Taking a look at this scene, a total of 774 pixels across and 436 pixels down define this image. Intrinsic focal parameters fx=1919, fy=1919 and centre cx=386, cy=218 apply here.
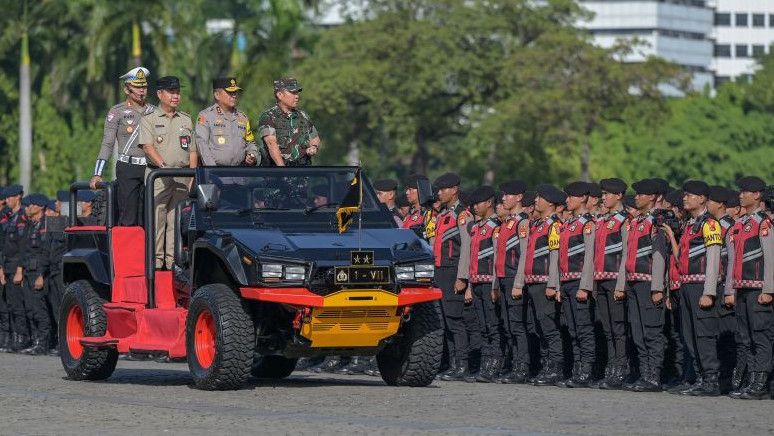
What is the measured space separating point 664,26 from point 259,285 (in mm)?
149703

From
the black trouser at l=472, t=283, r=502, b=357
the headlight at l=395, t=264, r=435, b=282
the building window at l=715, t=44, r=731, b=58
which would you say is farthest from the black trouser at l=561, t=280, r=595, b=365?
the building window at l=715, t=44, r=731, b=58

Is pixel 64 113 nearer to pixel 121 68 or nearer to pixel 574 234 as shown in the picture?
pixel 121 68

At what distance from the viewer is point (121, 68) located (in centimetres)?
6569

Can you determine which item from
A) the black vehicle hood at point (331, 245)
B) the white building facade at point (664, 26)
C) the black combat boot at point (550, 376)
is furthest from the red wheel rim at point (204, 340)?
the white building facade at point (664, 26)

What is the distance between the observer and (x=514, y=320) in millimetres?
19031

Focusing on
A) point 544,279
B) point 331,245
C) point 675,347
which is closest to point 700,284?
point 675,347

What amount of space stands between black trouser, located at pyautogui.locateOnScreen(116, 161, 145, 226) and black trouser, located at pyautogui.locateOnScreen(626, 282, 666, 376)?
4577mm

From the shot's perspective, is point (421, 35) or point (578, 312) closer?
point (578, 312)

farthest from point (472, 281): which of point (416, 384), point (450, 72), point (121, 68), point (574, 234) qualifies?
point (450, 72)

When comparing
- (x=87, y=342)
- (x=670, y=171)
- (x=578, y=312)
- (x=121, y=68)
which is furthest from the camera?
(x=670, y=171)

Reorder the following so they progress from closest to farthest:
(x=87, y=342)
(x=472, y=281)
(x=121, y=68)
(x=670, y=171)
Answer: (x=87, y=342) < (x=472, y=281) < (x=121, y=68) < (x=670, y=171)

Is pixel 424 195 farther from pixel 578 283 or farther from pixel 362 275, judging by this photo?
pixel 578 283

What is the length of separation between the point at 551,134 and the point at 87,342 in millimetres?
54190

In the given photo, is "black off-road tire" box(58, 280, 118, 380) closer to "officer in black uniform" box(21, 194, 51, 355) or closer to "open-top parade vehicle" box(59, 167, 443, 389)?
"open-top parade vehicle" box(59, 167, 443, 389)
